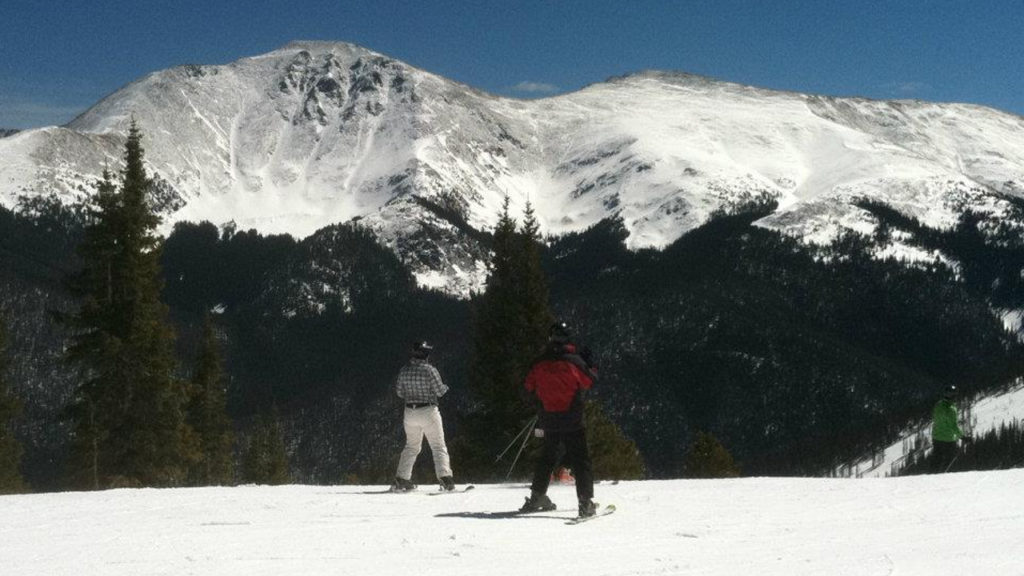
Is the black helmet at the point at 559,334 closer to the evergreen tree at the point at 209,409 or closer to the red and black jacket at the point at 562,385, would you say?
the red and black jacket at the point at 562,385

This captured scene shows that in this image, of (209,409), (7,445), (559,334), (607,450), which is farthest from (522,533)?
(209,409)

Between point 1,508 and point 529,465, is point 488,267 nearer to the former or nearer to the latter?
point 529,465

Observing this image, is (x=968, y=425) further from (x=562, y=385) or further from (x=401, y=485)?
(x=562, y=385)

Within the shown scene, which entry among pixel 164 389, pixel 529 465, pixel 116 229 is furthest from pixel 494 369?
pixel 116 229

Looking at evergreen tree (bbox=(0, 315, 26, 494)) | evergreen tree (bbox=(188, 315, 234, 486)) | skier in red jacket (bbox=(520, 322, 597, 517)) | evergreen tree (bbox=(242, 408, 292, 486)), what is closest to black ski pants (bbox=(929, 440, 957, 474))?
skier in red jacket (bbox=(520, 322, 597, 517))

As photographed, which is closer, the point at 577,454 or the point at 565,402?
the point at 565,402

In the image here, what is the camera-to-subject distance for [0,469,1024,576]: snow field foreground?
420 inches

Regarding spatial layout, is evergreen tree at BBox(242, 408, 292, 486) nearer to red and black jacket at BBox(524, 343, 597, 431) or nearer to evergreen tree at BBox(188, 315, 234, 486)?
evergreen tree at BBox(188, 315, 234, 486)

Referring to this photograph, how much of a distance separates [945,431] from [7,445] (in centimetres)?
3456

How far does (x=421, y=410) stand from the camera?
18047mm

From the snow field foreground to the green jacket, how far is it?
6.94 m

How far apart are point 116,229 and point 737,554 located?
24370 mm

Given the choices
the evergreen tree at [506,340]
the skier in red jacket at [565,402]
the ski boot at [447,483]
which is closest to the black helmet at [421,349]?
the ski boot at [447,483]

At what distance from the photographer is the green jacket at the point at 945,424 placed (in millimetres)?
24953
